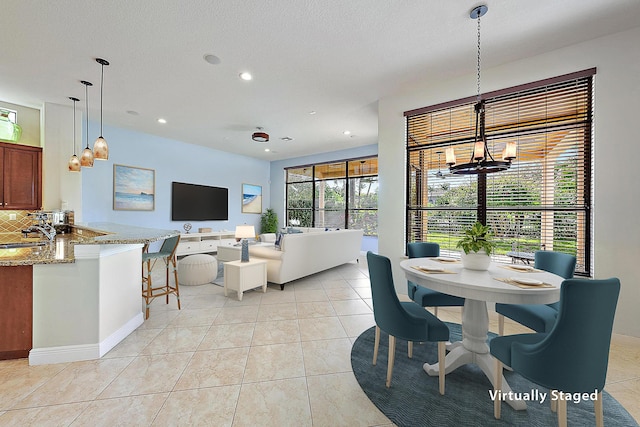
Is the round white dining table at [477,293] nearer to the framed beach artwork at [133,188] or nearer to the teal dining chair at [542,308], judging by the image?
the teal dining chair at [542,308]

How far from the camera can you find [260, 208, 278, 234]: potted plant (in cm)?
856

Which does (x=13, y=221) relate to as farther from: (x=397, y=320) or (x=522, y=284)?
(x=522, y=284)

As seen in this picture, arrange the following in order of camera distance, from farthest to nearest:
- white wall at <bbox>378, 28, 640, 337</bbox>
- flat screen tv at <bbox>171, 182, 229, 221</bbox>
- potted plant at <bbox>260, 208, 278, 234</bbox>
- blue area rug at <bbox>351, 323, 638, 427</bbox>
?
potted plant at <bbox>260, 208, 278, 234</bbox> < flat screen tv at <bbox>171, 182, 229, 221</bbox> < white wall at <bbox>378, 28, 640, 337</bbox> < blue area rug at <bbox>351, 323, 638, 427</bbox>

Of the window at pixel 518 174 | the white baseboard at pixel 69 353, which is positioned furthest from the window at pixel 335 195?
the white baseboard at pixel 69 353

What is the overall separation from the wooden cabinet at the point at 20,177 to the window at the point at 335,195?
227 inches

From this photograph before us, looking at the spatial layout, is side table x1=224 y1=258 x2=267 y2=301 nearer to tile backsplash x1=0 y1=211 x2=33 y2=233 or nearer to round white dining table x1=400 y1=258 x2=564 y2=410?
round white dining table x1=400 y1=258 x2=564 y2=410

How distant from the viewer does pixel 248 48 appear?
8.98ft

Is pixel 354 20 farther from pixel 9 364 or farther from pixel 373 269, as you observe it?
pixel 9 364

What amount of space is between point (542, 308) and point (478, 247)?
697mm

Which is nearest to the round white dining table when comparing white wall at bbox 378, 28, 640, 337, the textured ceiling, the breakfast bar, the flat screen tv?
white wall at bbox 378, 28, 640, 337

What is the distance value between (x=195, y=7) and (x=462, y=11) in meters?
2.31

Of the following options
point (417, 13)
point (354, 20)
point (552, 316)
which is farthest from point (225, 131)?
point (552, 316)

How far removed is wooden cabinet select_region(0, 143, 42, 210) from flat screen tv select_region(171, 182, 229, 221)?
2484 millimetres

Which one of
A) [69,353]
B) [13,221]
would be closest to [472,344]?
[69,353]
